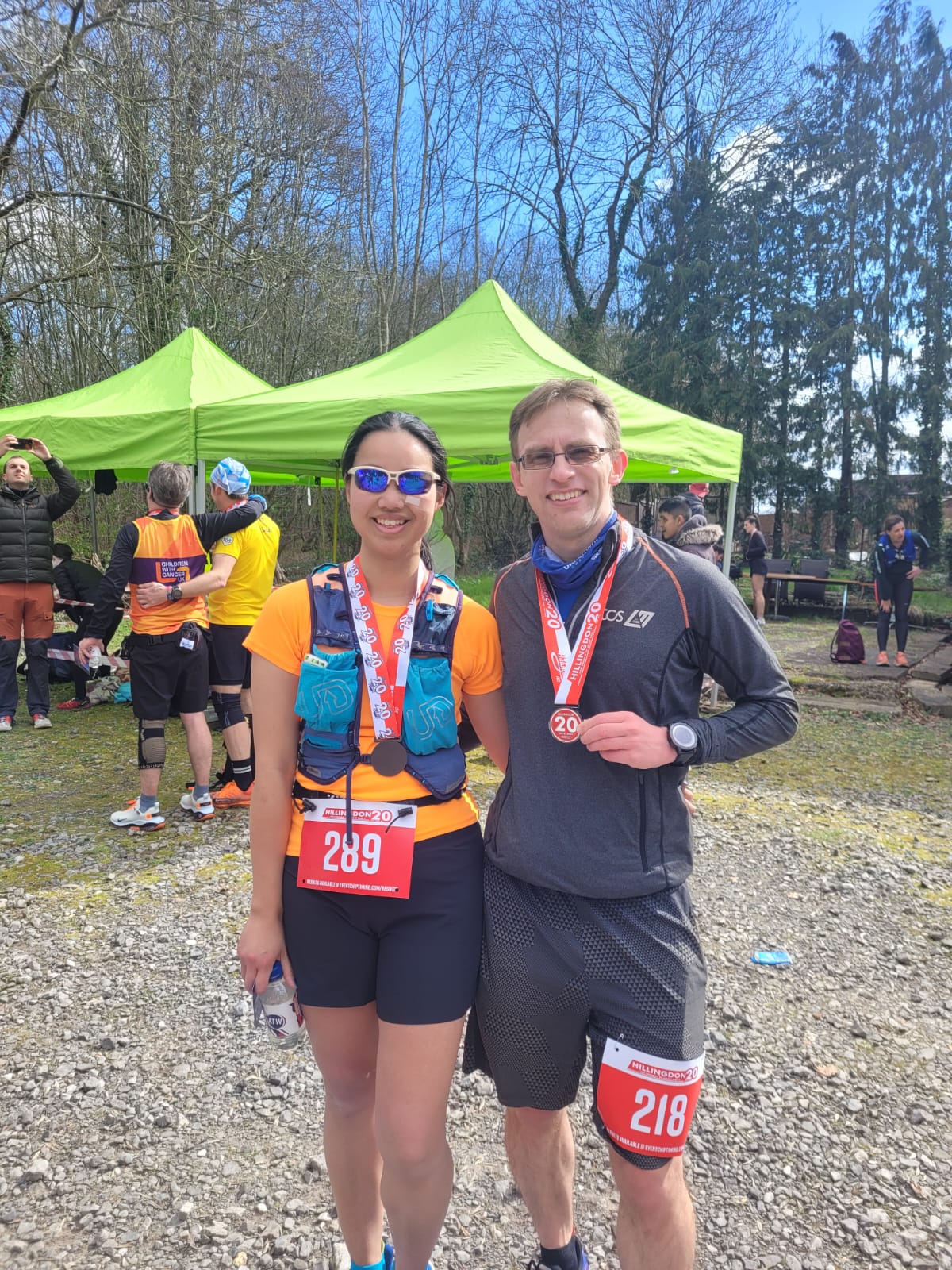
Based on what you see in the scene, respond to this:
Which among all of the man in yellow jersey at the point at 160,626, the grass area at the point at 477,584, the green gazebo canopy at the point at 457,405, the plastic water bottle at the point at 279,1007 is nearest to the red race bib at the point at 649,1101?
the plastic water bottle at the point at 279,1007

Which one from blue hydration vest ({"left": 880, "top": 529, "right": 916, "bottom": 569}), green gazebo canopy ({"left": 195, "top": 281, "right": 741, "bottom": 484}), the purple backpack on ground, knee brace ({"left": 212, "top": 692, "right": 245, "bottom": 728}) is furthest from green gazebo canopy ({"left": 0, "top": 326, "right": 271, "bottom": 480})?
the purple backpack on ground

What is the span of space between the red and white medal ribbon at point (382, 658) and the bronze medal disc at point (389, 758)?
0.8 inches

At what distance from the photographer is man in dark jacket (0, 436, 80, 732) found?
21.3 ft

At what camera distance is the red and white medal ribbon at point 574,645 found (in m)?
1.54

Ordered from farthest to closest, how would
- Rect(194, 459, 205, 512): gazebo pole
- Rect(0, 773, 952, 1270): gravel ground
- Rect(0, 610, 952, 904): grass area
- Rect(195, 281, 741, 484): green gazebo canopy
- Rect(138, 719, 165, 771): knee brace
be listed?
Rect(194, 459, 205, 512): gazebo pole
Rect(195, 281, 741, 484): green gazebo canopy
Rect(138, 719, 165, 771): knee brace
Rect(0, 610, 952, 904): grass area
Rect(0, 773, 952, 1270): gravel ground

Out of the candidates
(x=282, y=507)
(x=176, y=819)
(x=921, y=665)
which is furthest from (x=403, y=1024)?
(x=282, y=507)

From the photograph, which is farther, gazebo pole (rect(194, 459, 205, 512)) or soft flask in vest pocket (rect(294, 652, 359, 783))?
gazebo pole (rect(194, 459, 205, 512))

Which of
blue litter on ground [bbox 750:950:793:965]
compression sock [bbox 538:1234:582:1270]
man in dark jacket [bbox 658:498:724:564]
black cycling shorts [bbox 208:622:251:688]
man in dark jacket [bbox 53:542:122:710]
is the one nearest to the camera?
compression sock [bbox 538:1234:582:1270]

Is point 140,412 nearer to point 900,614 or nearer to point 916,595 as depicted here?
point 900,614

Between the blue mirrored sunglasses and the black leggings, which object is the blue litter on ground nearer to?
the blue mirrored sunglasses

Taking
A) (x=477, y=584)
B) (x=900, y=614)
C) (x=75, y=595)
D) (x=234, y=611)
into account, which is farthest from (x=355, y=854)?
(x=477, y=584)

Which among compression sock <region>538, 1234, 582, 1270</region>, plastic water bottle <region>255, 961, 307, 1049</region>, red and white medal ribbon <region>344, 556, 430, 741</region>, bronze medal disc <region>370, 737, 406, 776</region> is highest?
red and white medal ribbon <region>344, 556, 430, 741</region>

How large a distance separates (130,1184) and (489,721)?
1.70 m

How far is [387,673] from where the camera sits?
5.31 ft
